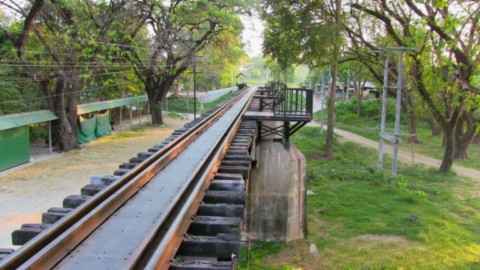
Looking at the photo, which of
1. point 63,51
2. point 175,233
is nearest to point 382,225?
point 175,233

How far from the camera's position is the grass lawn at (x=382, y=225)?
41.0 ft

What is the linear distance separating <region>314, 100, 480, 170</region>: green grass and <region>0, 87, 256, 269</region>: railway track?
53.0 ft

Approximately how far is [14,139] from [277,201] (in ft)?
48.2

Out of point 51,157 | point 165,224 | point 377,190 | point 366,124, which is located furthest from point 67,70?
point 366,124

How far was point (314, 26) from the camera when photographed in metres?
23.4

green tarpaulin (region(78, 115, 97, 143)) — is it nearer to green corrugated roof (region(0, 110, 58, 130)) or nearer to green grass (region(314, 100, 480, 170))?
green corrugated roof (region(0, 110, 58, 130))

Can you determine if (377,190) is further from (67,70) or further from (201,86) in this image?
(201,86)

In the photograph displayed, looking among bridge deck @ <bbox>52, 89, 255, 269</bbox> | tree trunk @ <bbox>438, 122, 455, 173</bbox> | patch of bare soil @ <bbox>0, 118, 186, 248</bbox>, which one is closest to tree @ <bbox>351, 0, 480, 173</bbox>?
tree trunk @ <bbox>438, 122, 455, 173</bbox>

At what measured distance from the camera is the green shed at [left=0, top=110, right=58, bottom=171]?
21.3 metres

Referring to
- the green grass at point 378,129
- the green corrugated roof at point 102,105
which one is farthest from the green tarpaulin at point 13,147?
the green grass at point 378,129

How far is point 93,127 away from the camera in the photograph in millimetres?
31469

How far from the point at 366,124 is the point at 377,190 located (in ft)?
86.5

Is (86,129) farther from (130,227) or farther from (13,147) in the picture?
(130,227)

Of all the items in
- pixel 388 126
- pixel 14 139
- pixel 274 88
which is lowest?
pixel 388 126
